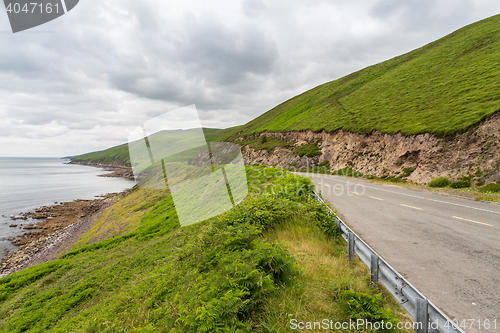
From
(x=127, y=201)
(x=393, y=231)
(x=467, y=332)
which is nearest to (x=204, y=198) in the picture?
(x=393, y=231)

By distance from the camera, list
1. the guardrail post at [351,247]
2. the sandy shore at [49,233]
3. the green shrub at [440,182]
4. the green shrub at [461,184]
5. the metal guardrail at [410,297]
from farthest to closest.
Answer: the sandy shore at [49,233] < the green shrub at [440,182] < the green shrub at [461,184] < the guardrail post at [351,247] < the metal guardrail at [410,297]

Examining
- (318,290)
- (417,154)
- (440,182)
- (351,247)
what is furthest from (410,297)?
(417,154)

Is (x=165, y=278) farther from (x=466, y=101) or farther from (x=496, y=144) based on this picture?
(x=466, y=101)

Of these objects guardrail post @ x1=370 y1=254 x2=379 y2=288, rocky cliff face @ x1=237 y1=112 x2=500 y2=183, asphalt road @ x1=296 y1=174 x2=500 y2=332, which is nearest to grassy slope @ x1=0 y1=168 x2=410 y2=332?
guardrail post @ x1=370 y1=254 x2=379 y2=288

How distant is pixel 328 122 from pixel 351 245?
1936 inches

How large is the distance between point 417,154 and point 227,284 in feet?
92.9

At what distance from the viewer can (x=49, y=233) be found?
35625 mm

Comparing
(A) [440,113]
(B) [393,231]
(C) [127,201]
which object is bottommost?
(C) [127,201]

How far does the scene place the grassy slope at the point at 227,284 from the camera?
350cm

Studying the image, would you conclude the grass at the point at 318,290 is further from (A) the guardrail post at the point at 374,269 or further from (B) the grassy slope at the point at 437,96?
(B) the grassy slope at the point at 437,96

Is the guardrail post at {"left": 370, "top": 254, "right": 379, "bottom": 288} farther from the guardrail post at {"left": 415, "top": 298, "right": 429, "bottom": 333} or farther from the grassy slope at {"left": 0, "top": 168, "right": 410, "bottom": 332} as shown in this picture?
the guardrail post at {"left": 415, "top": 298, "right": 429, "bottom": 333}

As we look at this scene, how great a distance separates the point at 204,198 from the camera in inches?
626

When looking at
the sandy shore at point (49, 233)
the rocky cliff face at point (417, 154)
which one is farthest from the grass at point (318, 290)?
the sandy shore at point (49, 233)

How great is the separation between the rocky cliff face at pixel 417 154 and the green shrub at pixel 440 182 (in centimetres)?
84
